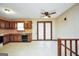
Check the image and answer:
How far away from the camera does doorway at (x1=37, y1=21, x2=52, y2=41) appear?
11.1 m

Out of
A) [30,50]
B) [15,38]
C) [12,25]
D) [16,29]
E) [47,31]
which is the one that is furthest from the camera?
[47,31]

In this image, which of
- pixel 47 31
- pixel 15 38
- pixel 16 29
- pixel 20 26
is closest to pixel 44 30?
pixel 47 31

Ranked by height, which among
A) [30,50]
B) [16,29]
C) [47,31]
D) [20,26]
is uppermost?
[20,26]

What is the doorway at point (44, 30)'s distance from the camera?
439 inches

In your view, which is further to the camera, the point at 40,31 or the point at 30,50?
the point at 40,31

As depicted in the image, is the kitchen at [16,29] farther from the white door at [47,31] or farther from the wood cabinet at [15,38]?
the white door at [47,31]

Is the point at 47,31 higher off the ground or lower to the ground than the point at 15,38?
Answer: higher

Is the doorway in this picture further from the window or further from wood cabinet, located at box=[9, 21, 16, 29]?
wood cabinet, located at box=[9, 21, 16, 29]

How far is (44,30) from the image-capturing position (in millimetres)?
11250

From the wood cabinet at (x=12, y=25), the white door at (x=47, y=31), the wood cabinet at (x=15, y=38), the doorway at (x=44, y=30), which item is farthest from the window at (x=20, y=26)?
the white door at (x=47, y=31)

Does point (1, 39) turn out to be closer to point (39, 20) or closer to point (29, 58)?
point (39, 20)

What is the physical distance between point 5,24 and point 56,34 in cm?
424

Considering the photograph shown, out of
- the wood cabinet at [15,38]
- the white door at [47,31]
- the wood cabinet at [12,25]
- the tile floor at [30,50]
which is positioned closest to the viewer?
the tile floor at [30,50]

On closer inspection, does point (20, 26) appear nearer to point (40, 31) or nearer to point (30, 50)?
point (40, 31)
